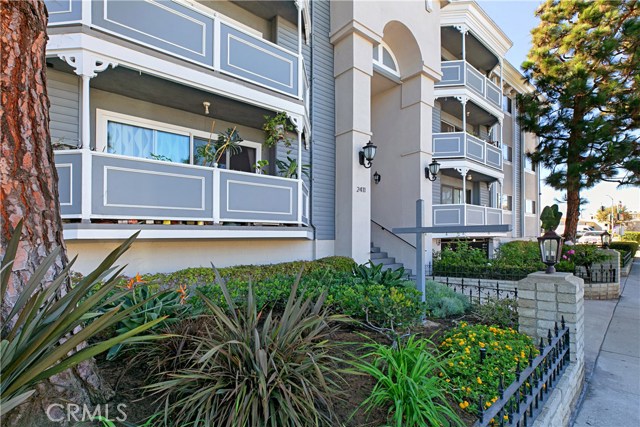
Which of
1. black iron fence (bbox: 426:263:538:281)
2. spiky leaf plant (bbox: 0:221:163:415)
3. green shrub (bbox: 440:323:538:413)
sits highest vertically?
spiky leaf plant (bbox: 0:221:163:415)

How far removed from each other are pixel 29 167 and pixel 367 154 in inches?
294

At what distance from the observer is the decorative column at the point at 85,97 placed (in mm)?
4781

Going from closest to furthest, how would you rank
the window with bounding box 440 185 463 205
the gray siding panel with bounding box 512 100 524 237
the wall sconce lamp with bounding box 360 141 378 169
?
the wall sconce lamp with bounding box 360 141 378 169 → the window with bounding box 440 185 463 205 → the gray siding panel with bounding box 512 100 524 237

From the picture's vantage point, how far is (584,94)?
1309 cm

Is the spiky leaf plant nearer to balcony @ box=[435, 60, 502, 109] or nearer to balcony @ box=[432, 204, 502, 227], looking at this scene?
balcony @ box=[432, 204, 502, 227]

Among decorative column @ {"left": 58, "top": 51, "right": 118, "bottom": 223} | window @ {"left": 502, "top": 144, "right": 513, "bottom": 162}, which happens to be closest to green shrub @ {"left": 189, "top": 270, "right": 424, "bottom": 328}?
decorative column @ {"left": 58, "top": 51, "right": 118, "bottom": 223}

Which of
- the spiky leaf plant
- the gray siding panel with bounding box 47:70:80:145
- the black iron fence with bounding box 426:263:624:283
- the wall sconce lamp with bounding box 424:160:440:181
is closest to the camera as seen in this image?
the spiky leaf plant

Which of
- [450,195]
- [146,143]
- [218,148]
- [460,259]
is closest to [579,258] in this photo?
[460,259]

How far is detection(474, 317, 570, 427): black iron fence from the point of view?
227cm

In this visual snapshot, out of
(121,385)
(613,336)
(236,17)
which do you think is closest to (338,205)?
Answer: (236,17)

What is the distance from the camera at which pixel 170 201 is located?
18.3ft

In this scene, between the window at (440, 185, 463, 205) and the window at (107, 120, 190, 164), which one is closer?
the window at (107, 120, 190, 164)

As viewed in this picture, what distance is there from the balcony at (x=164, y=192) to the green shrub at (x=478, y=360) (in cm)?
442

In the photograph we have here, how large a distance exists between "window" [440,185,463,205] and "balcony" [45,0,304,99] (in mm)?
9297
